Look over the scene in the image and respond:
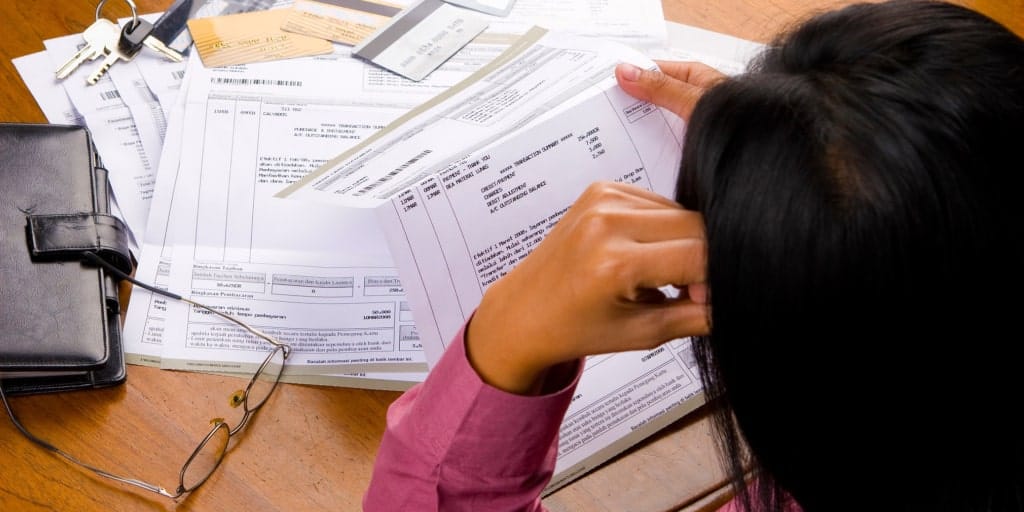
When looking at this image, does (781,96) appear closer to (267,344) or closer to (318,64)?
(267,344)

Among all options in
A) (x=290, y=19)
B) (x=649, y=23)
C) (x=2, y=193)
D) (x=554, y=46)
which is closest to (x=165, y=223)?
(x=2, y=193)

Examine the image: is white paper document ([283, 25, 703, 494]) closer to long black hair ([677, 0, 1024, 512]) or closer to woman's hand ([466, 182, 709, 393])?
woman's hand ([466, 182, 709, 393])

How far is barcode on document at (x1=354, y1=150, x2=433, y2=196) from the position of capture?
28.1 inches

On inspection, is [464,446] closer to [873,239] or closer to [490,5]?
[873,239]

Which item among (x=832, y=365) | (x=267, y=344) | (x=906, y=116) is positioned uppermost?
(x=906, y=116)

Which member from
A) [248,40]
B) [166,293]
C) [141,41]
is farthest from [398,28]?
[166,293]

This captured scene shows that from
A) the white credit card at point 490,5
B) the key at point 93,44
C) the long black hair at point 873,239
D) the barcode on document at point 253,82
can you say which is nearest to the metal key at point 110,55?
the key at point 93,44

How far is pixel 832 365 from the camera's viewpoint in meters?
0.43

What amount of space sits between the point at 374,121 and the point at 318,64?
10cm

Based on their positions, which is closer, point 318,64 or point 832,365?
point 832,365

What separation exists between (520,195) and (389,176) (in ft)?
0.35

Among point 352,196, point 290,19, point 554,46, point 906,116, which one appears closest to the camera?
point 906,116

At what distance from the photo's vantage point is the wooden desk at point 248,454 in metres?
0.68

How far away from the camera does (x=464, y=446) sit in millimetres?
613
